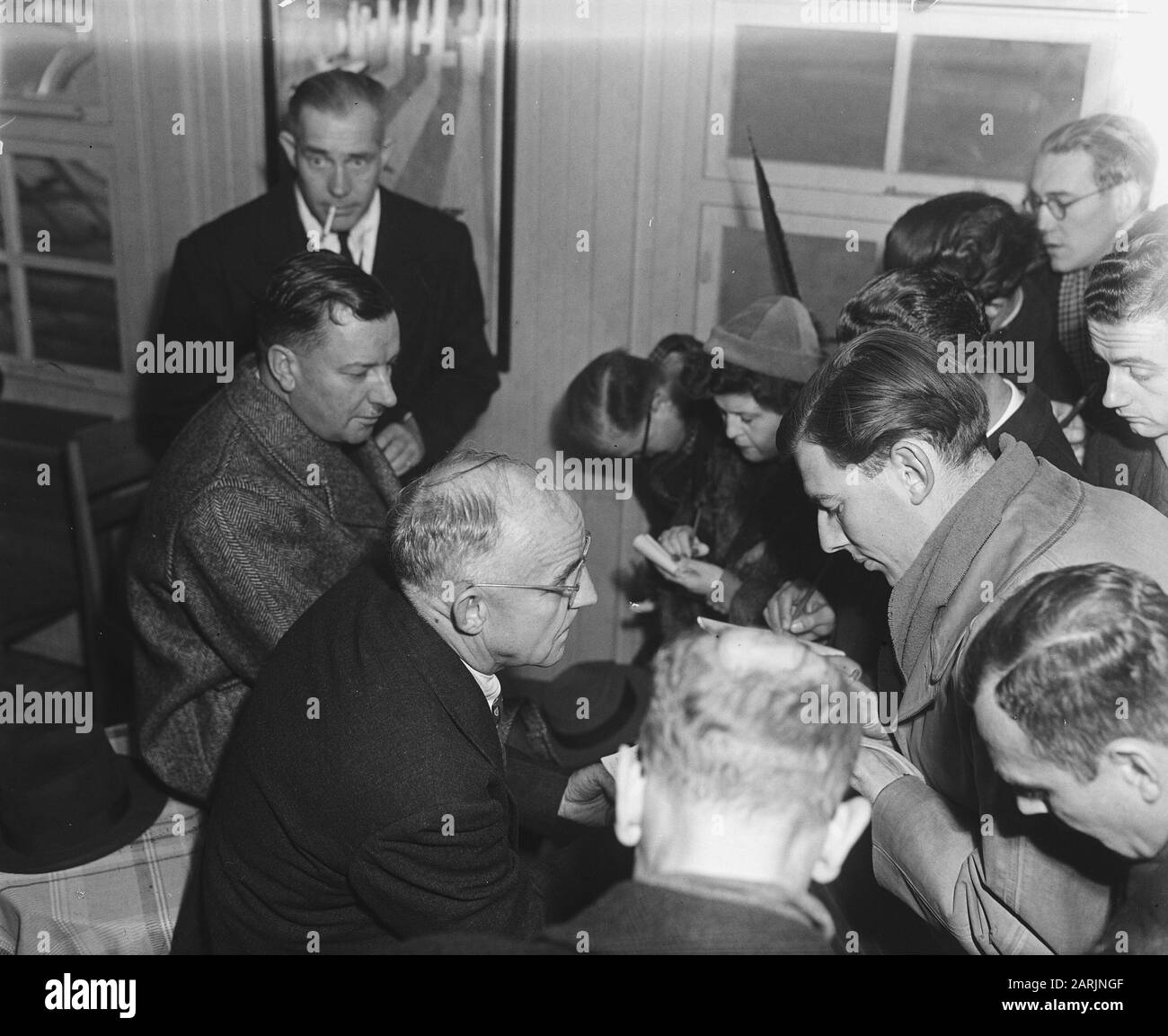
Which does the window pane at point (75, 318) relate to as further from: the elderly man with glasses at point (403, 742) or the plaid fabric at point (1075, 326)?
the plaid fabric at point (1075, 326)

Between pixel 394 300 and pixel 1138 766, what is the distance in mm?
2663

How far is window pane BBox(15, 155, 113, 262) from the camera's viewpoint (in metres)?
4.22

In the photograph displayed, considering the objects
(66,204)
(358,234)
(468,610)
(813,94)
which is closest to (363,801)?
(468,610)

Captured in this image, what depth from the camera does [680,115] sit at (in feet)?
11.9

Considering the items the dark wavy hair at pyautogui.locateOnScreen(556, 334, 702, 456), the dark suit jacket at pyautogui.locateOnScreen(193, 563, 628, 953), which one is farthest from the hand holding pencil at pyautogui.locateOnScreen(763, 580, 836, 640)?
the dark suit jacket at pyautogui.locateOnScreen(193, 563, 628, 953)

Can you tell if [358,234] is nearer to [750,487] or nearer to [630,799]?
[750,487]

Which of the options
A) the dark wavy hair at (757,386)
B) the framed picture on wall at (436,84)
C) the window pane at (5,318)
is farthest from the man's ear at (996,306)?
the window pane at (5,318)

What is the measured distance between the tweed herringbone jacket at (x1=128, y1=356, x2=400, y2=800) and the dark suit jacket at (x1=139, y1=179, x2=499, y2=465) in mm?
867

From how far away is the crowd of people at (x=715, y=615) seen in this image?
4.13 feet

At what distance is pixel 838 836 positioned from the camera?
124 cm

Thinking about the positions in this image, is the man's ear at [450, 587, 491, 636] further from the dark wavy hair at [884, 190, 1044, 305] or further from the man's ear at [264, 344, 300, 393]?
the dark wavy hair at [884, 190, 1044, 305]

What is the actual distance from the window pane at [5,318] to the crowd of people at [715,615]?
5.40 feet
